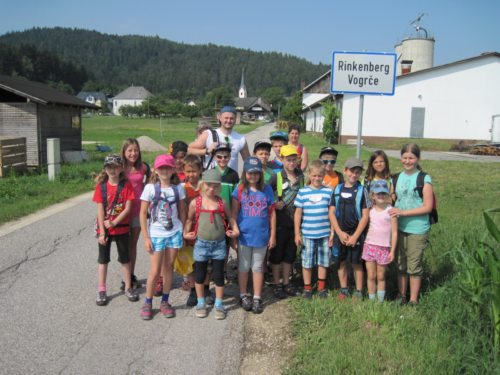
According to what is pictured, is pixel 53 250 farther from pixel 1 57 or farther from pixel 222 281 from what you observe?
pixel 1 57

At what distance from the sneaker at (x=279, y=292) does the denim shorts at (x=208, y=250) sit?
82 centimetres

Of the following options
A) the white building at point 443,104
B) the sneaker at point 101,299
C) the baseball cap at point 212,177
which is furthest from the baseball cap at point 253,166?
the white building at point 443,104

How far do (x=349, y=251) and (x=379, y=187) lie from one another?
2.36 feet

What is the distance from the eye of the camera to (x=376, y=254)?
427 cm

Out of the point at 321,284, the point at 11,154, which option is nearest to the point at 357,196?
the point at 321,284

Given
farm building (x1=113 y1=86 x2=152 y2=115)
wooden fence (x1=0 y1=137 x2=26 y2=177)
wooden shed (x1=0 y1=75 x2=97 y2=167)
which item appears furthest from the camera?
farm building (x1=113 y1=86 x2=152 y2=115)

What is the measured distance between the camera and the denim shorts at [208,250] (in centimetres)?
430

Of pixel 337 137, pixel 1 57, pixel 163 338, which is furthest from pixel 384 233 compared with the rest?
pixel 1 57

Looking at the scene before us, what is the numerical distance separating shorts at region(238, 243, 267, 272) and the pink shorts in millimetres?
987

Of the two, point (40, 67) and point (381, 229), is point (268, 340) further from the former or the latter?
point (40, 67)

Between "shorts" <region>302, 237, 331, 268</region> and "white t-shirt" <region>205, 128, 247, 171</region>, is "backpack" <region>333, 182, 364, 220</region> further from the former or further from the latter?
"white t-shirt" <region>205, 128, 247, 171</region>

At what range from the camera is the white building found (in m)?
32.6

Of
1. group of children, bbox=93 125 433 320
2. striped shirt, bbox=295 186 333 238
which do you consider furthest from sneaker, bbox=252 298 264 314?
striped shirt, bbox=295 186 333 238

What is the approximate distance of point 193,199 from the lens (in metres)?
4.45
